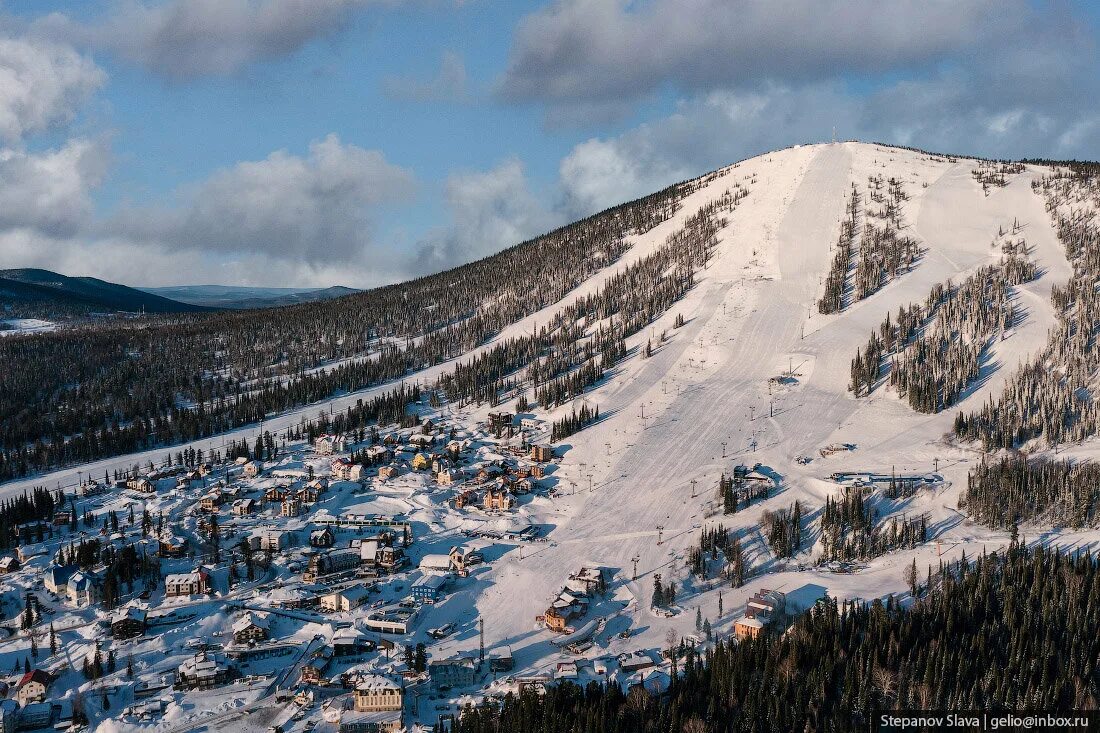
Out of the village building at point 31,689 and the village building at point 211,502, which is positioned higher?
the village building at point 211,502

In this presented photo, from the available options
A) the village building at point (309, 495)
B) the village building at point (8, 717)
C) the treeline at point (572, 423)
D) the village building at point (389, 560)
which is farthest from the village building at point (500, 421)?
the village building at point (8, 717)

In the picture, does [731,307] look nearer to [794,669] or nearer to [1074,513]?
[1074,513]

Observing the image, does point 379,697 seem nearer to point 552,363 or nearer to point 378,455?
point 378,455

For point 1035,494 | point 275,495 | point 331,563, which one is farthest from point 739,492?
point 275,495

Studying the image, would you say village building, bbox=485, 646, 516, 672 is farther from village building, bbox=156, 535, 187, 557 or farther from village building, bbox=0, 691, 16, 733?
village building, bbox=156, 535, 187, 557

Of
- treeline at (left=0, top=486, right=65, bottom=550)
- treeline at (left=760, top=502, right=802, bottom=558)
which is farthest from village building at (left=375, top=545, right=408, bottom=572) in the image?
treeline at (left=0, top=486, right=65, bottom=550)

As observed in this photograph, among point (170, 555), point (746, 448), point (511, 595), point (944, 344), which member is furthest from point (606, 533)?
point (944, 344)

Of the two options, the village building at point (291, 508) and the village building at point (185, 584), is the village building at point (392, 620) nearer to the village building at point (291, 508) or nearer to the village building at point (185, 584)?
the village building at point (185, 584)
